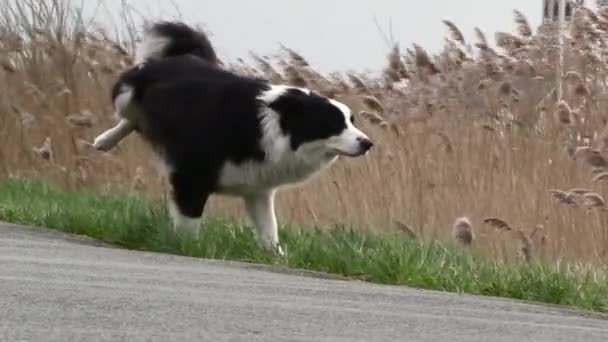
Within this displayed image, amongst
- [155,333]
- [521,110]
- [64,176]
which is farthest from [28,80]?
[155,333]

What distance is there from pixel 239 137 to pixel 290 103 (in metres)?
0.34

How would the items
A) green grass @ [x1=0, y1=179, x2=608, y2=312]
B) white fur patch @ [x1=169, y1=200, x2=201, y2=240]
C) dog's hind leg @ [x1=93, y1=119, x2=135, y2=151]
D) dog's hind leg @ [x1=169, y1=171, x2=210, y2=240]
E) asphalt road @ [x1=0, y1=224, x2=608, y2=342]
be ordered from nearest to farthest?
asphalt road @ [x1=0, y1=224, x2=608, y2=342] < green grass @ [x1=0, y1=179, x2=608, y2=312] < white fur patch @ [x1=169, y1=200, x2=201, y2=240] < dog's hind leg @ [x1=169, y1=171, x2=210, y2=240] < dog's hind leg @ [x1=93, y1=119, x2=135, y2=151]

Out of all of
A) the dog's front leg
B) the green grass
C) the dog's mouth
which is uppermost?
the dog's mouth

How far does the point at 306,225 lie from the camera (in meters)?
8.76

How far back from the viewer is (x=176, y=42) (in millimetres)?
9211

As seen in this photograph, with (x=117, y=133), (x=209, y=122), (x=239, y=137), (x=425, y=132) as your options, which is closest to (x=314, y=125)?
(x=239, y=137)

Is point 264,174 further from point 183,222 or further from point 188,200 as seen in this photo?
point 183,222

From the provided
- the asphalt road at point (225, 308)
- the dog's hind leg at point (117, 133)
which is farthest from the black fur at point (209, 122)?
the asphalt road at point (225, 308)

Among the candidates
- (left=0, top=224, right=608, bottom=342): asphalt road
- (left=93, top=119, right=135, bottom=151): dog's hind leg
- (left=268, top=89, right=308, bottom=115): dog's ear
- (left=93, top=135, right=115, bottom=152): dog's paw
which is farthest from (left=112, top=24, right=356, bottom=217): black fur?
(left=0, top=224, right=608, bottom=342): asphalt road

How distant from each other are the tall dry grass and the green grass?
2.17 feet

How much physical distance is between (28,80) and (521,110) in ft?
12.5

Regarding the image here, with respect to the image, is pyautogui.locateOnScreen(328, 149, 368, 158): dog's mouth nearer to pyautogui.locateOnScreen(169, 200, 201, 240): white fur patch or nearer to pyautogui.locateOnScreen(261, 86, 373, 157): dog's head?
pyautogui.locateOnScreen(261, 86, 373, 157): dog's head

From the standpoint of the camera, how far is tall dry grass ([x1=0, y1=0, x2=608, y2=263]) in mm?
8633

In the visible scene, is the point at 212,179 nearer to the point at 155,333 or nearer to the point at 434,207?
the point at 434,207
